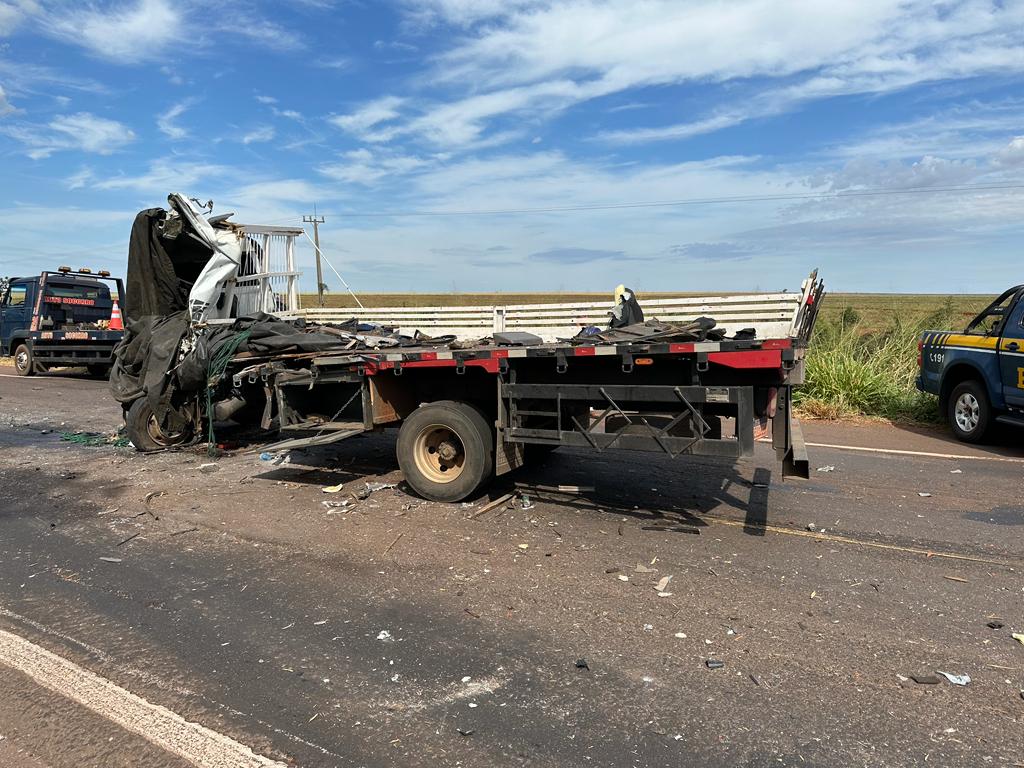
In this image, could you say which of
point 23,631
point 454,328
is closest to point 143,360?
point 454,328

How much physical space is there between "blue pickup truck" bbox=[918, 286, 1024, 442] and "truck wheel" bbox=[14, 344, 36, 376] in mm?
21562

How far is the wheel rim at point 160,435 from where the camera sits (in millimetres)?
8898

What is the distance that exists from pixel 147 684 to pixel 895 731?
3365mm

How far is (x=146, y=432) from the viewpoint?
29.2 ft

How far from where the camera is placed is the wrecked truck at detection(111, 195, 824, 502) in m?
5.50

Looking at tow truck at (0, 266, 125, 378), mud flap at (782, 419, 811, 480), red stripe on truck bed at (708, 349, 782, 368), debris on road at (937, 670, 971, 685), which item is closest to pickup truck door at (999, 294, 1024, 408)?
mud flap at (782, 419, 811, 480)

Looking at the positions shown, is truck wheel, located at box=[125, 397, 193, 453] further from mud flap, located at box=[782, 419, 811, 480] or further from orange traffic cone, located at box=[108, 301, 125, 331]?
orange traffic cone, located at box=[108, 301, 125, 331]

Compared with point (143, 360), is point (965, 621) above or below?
below

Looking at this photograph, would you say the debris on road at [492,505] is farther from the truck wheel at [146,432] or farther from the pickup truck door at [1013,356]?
the pickup truck door at [1013,356]

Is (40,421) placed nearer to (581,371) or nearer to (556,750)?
(581,371)

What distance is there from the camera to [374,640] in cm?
385

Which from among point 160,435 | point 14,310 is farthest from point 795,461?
point 14,310

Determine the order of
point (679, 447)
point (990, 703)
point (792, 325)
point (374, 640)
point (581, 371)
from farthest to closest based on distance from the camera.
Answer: point (792, 325), point (581, 371), point (679, 447), point (374, 640), point (990, 703)

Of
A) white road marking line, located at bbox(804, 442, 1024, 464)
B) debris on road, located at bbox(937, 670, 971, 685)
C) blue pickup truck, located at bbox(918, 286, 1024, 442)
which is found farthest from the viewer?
blue pickup truck, located at bbox(918, 286, 1024, 442)
